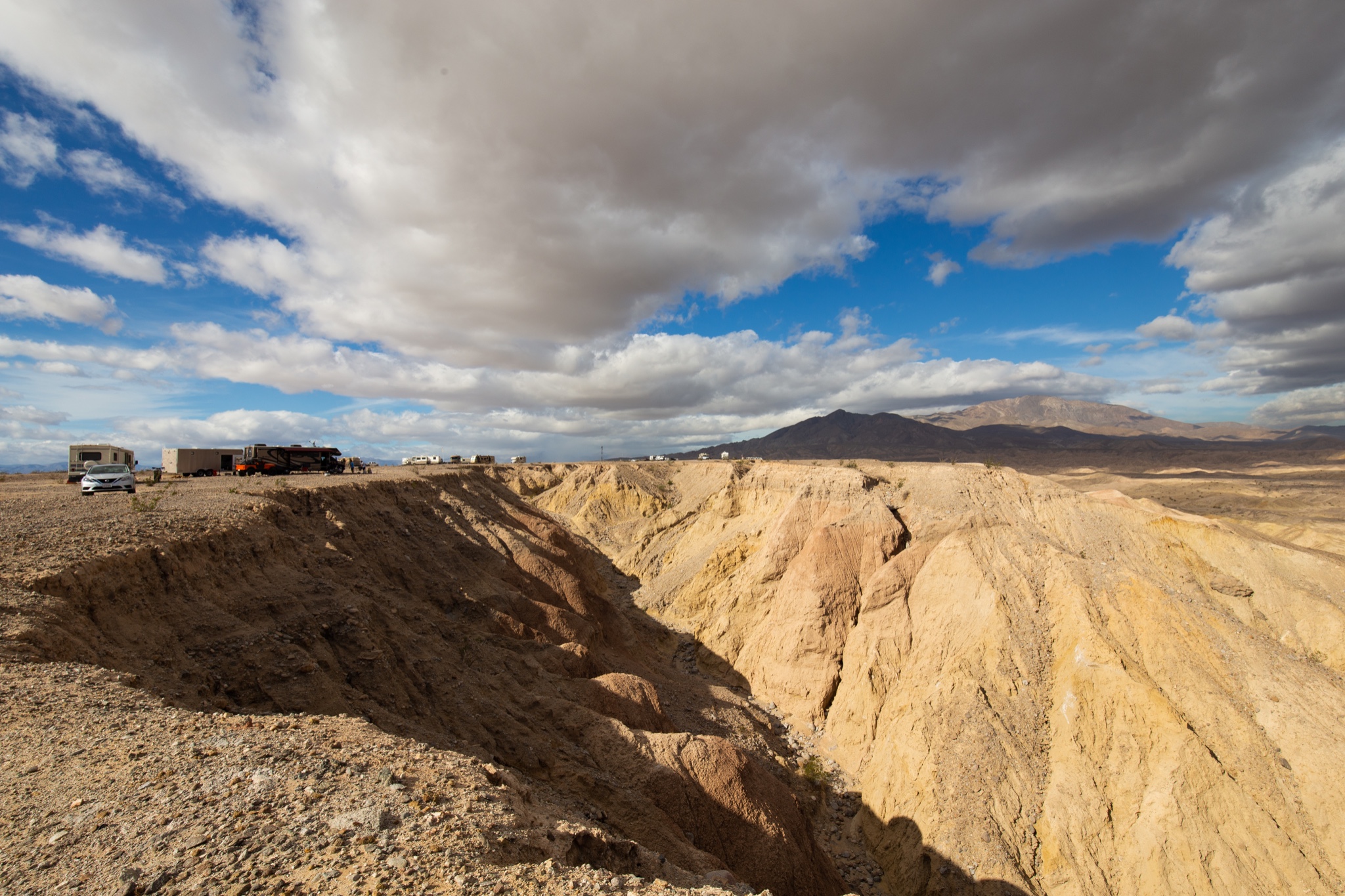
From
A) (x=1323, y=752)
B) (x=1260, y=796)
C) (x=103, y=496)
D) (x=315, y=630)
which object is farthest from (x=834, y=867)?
(x=103, y=496)

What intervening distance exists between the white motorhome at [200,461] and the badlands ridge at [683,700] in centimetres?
1450

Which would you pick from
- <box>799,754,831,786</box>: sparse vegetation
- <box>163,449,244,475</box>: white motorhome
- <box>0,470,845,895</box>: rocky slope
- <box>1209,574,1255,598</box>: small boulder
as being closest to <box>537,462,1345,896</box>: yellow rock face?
<box>1209,574,1255,598</box>: small boulder

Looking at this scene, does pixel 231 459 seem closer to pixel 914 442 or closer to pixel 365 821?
pixel 365 821

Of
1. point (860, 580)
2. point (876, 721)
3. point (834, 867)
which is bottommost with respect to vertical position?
point (834, 867)

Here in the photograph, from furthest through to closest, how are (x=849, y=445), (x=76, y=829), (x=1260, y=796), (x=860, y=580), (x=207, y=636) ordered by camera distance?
(x=849, y=445) < (x=860, y=580) < (x=1260, y=796) < (x=207, y=636) < (x=76, y=829)

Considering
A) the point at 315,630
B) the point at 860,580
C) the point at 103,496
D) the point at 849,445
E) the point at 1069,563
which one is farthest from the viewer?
the point at 849,445

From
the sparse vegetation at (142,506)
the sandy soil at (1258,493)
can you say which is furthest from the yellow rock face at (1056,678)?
the sparse vegetation at (142,506)

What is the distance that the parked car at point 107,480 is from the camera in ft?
64.9

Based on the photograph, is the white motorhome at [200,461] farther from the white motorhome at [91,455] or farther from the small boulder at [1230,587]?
the small boulder at [1230,587]

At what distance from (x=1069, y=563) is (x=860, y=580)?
820 cm

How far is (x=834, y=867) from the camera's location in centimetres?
Result: 1600


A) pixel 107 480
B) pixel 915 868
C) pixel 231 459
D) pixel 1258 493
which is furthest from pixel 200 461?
pixel 1258 493

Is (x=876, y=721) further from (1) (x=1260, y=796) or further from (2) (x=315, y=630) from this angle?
(2) (x=315, y=630)

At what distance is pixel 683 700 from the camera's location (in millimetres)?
21047
